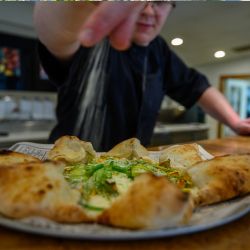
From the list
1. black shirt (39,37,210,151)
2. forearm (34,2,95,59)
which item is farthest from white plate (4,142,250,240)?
black shirt (39,37,210,151)

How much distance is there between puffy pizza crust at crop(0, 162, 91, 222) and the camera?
0.78 ft

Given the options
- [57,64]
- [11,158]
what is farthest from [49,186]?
[57,64]

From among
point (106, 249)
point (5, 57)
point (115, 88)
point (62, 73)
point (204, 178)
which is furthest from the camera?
point (5, 57)

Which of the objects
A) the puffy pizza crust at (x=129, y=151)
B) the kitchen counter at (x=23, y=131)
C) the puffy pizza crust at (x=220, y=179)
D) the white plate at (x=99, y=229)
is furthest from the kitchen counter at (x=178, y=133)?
the white plate at (x=99, y=229)

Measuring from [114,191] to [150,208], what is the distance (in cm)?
7

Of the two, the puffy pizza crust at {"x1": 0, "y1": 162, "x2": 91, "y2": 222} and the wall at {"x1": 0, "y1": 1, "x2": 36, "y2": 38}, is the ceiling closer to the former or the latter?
the wall at {"x1": 0, "y1": 1, "x2": 36, "y2": 38}

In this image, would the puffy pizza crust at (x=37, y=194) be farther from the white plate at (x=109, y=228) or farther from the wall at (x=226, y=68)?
the wall at (x=226, y=68)

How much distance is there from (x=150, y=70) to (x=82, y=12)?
591 mm

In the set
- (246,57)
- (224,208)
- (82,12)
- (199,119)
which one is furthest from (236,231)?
(199,119)

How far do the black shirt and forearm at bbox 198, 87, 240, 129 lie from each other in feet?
0.08

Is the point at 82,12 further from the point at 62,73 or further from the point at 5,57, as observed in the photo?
the point at 5,57

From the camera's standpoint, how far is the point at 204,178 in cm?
33

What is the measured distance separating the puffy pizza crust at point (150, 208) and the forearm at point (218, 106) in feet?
2.68

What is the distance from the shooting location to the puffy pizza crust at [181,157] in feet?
1.45
